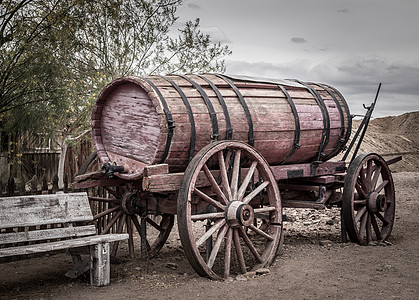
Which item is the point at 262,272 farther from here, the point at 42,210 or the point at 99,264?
the point at 42,210

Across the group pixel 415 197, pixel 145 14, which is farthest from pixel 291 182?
pixel 145 14

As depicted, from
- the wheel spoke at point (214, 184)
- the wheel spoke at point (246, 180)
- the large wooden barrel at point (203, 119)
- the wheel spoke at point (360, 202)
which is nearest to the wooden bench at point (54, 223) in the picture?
the large wooden barrel at point (203, 119)

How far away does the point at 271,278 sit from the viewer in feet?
15.8

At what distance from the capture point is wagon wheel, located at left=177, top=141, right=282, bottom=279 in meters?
4.53

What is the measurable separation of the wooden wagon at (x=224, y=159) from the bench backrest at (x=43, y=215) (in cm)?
45

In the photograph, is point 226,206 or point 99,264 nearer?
point 99,264

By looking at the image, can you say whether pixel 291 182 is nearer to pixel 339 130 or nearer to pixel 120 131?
pixel 339 130

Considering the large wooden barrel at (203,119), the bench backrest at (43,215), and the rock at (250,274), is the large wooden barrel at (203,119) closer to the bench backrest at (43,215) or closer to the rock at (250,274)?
the bench backrest at (43,215)

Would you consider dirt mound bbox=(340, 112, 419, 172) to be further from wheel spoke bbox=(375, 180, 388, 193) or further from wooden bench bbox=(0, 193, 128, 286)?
wooden bench bbox=(0, 193, 128, 286)

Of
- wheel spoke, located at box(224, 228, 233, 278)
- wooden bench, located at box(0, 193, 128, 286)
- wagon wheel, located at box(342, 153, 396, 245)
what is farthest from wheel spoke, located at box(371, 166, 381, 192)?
wooden bench, located at box(0, 193, 128, 286)

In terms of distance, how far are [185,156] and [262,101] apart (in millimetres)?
1289

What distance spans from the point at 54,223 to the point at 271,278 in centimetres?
228

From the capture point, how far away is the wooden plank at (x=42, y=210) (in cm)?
482

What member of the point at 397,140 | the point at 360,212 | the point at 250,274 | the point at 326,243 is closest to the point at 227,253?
the point at 250,274
